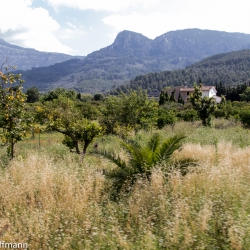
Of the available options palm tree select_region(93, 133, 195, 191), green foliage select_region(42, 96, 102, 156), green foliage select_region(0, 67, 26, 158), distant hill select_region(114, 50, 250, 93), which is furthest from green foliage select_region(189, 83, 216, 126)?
distant hill select_region(114, 50, 250, 93)

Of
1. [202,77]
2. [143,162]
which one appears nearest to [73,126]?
[143,162]

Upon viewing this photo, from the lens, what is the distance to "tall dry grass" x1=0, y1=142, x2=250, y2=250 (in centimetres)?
316

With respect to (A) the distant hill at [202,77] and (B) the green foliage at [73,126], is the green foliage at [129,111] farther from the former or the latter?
(A) the distant hill at [202,77]

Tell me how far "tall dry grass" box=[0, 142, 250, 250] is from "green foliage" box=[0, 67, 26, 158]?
1909 millimetres

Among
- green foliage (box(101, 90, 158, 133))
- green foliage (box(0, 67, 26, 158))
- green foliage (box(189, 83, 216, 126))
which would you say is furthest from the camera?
green foliage (box(189, 83, 216, 126))

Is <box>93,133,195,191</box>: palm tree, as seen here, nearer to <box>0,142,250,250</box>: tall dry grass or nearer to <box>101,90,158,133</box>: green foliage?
<box>0,142,250,250</box>: tall dry grass

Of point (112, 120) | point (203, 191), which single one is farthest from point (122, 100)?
point (203, 191)

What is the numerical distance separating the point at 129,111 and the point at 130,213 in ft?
38.1

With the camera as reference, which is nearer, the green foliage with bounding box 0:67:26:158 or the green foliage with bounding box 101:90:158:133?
the green foliage with bounding box 0:67:26:158

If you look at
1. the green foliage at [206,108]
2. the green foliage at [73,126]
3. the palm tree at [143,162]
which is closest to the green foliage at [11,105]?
the green foliage at [73,126]

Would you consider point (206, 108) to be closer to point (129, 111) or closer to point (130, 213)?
point (129, 111)

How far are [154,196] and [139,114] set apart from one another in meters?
11.7

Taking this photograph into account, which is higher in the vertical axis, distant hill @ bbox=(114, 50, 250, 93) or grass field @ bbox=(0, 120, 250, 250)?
distant hill @ bbox=(114, 50, 250, 93)

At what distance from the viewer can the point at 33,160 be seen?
20.8ft
